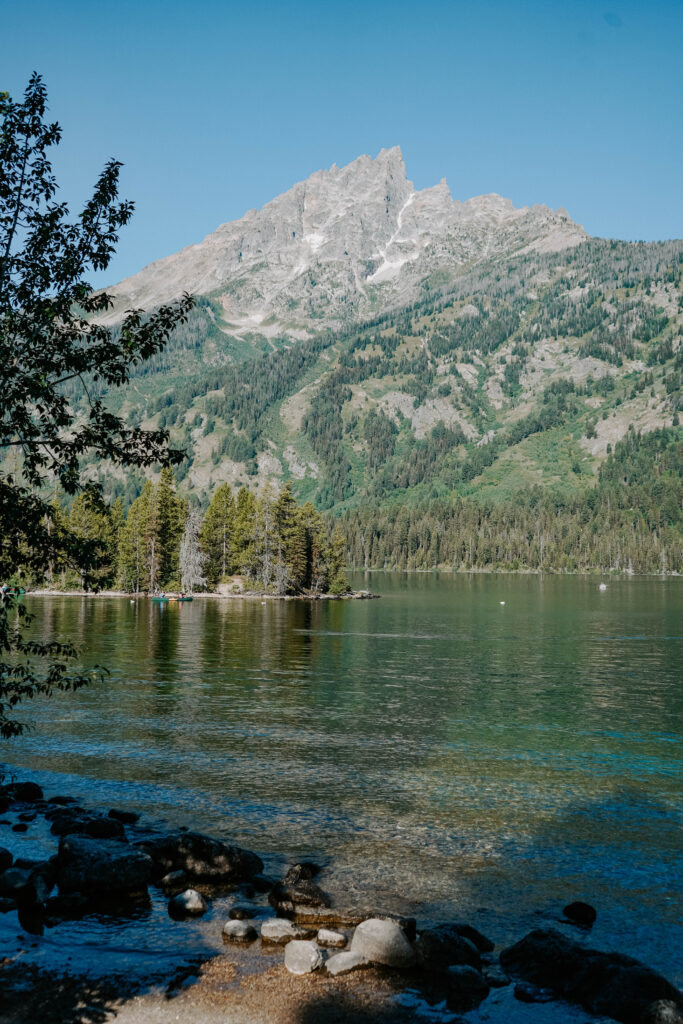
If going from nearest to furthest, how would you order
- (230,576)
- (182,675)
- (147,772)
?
(147,772) < (182,675) < (230,576)

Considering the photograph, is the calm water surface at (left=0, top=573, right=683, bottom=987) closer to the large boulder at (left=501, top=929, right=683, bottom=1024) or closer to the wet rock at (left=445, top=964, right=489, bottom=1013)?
the large boulder at (left=501, top=929, right=683, bottom=1024)

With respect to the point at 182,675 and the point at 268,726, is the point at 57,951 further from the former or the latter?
the point at 182,675

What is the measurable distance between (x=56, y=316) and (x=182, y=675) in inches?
1677

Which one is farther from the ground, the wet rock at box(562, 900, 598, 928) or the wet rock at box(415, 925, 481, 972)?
the wet rock at box(415, 925, 481, 972)

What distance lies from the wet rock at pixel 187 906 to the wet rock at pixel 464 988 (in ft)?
20.0

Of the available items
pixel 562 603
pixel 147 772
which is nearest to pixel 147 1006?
pixel 147 772

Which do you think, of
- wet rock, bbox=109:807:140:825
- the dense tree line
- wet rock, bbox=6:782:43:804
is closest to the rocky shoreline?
wet rock, bbox=109:807:140:825

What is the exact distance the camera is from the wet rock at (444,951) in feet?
47.3

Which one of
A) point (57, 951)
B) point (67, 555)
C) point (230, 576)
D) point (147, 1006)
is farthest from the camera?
point (230, 576)

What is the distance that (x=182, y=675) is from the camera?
178ft

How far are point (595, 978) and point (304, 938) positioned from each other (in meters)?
5.95

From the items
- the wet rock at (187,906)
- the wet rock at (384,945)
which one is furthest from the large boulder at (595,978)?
the wet rock at (187,906)

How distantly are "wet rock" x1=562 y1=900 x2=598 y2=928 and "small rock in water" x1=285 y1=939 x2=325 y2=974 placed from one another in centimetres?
643

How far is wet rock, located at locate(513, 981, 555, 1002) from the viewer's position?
44.3 feet
